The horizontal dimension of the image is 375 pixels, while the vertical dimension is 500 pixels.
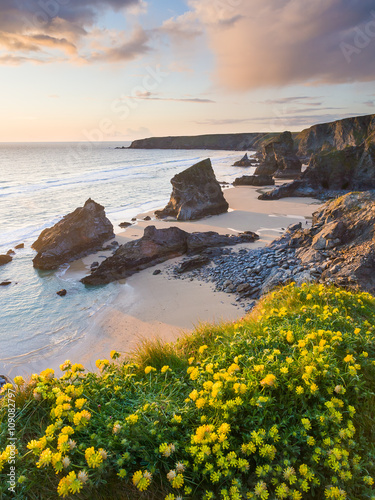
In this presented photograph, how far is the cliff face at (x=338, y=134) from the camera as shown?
5225 centimetres

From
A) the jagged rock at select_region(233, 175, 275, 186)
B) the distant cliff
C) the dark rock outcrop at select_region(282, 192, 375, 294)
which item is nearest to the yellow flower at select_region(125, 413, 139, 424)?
the dark rock outcrop at select_region(282, 192, 375, 294)

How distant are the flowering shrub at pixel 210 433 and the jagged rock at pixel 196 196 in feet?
65.4

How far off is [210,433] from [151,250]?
12137 millimetres

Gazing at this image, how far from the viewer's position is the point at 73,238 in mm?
16750

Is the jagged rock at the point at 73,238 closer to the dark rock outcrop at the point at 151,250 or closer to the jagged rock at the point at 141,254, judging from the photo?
the dark rock outcrop at the point at 151,250

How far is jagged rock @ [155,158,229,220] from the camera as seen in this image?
23.2 m

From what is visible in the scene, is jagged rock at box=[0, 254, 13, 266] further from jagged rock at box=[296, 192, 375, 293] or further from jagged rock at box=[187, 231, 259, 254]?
jagged rock at box=[296, 192, 375, 293]

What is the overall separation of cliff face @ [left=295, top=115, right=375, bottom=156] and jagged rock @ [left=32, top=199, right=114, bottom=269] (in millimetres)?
32096

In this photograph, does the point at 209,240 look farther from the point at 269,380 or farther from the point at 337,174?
the point at 337,174

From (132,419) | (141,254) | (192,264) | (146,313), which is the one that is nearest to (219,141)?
(141,254)

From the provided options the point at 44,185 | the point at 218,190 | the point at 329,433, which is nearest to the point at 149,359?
the point at 329,433

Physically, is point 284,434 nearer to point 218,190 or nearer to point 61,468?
point 61,468

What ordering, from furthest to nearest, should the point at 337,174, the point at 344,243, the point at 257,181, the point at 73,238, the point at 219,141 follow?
the point at 219,141, the point at 257,181, the point at 337,174, the point at 73,238, the point at 344,243

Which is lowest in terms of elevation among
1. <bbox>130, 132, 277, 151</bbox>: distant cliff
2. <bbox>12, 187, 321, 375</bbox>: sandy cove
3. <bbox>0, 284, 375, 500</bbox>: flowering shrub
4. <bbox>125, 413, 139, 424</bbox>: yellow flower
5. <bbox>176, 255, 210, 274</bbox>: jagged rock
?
<bbox>12, 187, 321, 375</bbox>: sandy cove
